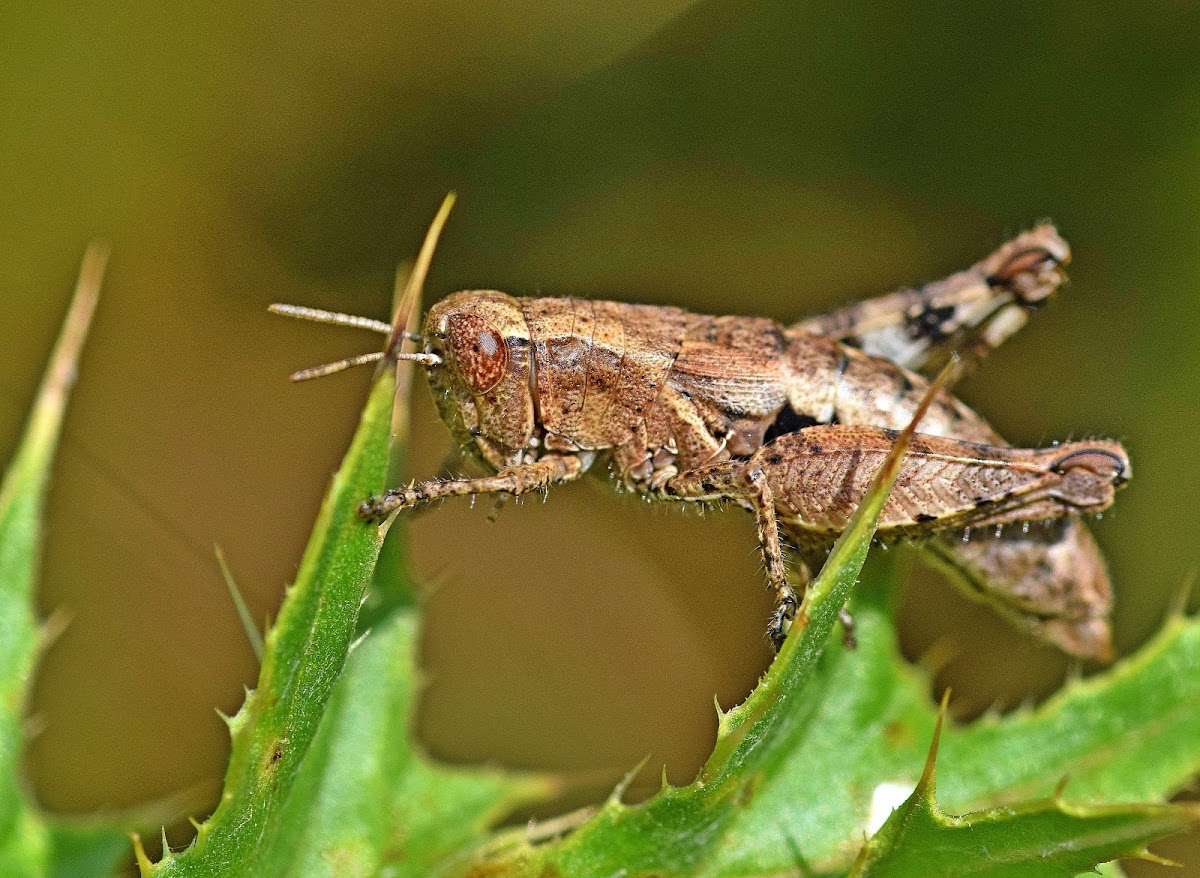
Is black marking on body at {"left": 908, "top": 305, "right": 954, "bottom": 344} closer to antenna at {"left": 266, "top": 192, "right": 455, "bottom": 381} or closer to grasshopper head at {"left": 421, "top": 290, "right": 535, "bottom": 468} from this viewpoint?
grasshopper head at {"left": 421, "top": 290, "right": 535, "bottom": 468}

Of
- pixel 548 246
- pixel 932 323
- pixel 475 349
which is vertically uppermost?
pixel 548 246

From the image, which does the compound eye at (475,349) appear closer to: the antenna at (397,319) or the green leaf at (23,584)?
the antenna at (397,319)

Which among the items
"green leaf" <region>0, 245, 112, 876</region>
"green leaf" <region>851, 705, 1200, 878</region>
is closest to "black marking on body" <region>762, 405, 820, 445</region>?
"green leaf" <region>851, 705, 1200, 878</region>

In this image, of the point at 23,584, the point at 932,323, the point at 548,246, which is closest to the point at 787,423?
the point at 932,323

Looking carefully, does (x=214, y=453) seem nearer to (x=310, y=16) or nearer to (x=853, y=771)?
(x=310, y=16)

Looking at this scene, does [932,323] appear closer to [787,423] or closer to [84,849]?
[787,423]

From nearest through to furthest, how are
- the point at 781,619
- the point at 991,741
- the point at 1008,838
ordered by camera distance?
the point at 1008,838, the point at 991,741, the point at 781,619

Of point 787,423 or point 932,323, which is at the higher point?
point 932,323

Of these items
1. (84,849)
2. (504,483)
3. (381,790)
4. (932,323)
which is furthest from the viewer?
(932,323)
